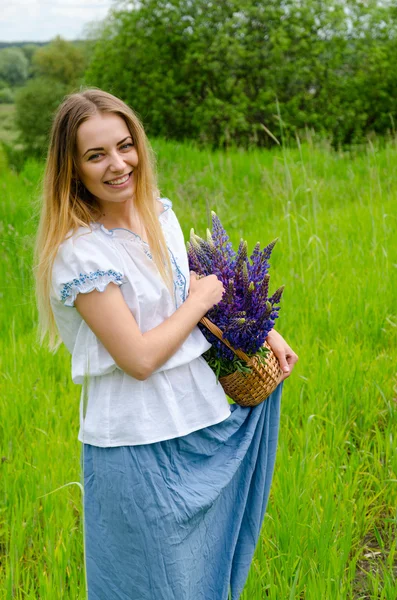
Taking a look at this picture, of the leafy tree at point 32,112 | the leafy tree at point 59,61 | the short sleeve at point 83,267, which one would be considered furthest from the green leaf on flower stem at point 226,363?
the leafy tree at point 59,61

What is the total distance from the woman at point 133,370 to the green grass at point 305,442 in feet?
1.10

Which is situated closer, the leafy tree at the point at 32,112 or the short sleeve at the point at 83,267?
the short sleeve at the point at 83,267

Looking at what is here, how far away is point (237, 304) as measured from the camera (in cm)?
174

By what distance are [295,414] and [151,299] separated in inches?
53.3

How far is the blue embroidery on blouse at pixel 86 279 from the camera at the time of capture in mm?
1572

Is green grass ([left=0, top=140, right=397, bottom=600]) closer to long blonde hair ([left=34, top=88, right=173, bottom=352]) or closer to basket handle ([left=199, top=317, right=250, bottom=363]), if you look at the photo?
long blonde hair ([left=34, top=88, right=173, bottom=352])

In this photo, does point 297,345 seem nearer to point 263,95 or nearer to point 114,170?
point 114,170

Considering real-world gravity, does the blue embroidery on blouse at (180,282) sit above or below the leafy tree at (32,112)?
above

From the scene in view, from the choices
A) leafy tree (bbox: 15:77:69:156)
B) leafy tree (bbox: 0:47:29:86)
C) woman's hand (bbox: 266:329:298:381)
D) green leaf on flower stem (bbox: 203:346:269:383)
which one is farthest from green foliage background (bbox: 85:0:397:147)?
leafy tree (bbox: 0:47:29:86)

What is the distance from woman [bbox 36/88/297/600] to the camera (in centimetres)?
161

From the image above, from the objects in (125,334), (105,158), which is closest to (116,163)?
(105,158)

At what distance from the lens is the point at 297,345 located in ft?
11.1

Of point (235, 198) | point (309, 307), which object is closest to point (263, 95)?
point (235, 198)

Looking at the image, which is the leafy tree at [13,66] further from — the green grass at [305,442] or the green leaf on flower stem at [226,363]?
the green leaf on flower stem at [226,363]
